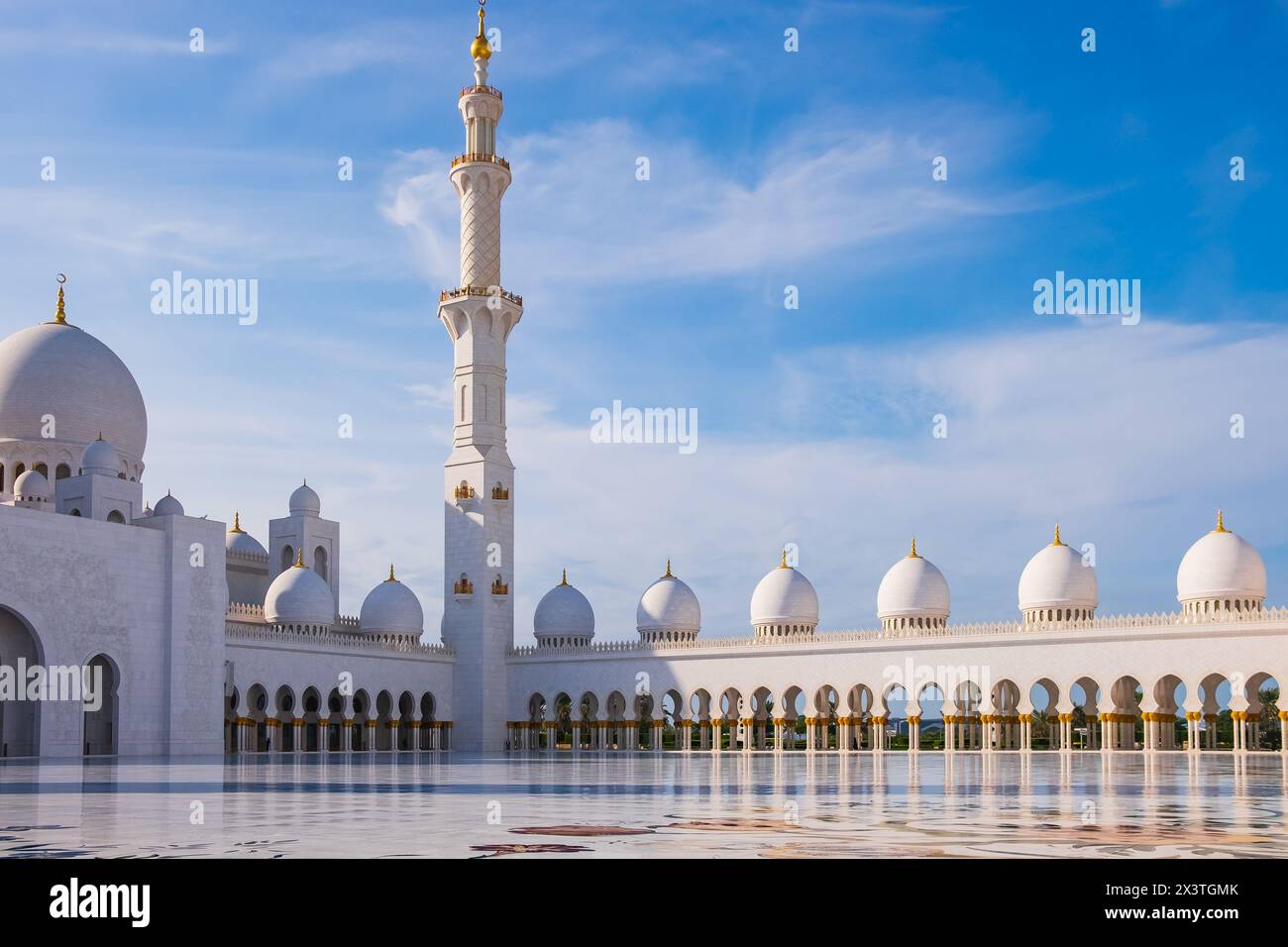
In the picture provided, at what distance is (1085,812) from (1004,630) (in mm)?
26110

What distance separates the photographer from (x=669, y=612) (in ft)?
134

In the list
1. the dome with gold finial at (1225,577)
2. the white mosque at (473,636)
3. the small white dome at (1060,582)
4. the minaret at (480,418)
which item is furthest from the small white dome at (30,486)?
the dome with gold finial at (1225,577)

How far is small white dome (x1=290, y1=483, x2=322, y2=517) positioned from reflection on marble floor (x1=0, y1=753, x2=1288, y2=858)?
2678 cm

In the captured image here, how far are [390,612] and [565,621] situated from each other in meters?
5.36

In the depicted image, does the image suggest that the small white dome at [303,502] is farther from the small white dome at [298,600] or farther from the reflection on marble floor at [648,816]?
the reflection on marble floor at [648,816]

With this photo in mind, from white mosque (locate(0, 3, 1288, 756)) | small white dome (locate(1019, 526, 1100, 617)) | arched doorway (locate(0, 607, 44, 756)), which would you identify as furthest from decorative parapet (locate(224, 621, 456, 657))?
small white dome (locate(1019, 526, 1100, 617))

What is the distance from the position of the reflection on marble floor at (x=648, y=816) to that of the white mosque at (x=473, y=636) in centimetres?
1341

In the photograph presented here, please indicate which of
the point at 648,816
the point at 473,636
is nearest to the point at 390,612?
the point at 473,636

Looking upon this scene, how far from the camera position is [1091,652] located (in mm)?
32281

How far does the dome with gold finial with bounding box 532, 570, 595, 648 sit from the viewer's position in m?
42.0

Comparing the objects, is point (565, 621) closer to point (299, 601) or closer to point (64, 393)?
point (299, 601)

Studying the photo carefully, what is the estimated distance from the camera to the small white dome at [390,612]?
4100cm

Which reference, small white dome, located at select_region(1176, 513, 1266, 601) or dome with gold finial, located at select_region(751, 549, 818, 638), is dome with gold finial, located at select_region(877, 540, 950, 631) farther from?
small white dome, located at select_region(1176, 513, 1266, 601)
